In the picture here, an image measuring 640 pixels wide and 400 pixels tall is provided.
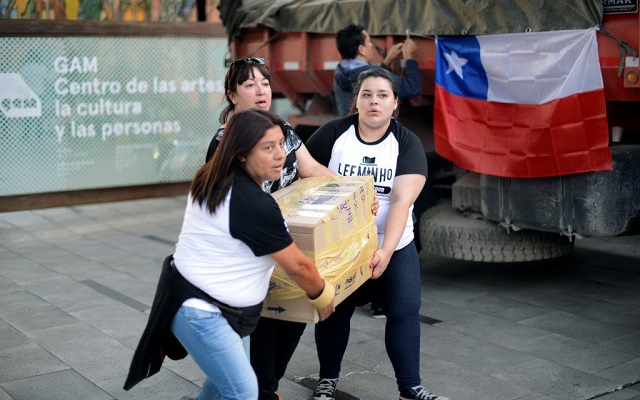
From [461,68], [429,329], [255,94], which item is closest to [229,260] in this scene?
[255,94]

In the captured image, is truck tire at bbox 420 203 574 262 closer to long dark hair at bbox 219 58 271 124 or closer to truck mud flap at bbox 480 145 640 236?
truck mud flap at bbox 480 145 640 236

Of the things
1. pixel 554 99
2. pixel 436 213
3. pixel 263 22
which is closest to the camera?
pixel 554 99

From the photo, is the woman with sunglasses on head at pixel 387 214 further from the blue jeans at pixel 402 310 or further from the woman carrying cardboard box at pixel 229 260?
the woman carrying cardboard box at pixel 229 260

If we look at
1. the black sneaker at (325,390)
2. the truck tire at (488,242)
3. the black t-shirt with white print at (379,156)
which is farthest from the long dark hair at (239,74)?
the truck tire at (488,242)

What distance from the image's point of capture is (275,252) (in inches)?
132

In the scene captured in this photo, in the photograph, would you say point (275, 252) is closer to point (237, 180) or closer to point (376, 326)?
point (237, 180)

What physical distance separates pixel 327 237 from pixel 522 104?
278 cm

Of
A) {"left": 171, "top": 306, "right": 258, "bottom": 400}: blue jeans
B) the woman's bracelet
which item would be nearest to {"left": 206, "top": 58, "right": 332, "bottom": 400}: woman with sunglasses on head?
the woman's bracelet

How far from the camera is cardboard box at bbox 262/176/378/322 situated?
3699mm

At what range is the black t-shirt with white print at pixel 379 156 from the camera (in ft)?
14.7

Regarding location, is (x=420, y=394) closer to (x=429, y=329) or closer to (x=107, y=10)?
(x=429, y=329)

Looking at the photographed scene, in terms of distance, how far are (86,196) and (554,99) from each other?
703 centimetres

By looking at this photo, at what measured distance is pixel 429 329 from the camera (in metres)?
6.00

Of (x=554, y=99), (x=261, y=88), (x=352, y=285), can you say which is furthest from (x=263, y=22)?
(x=352, y=285)
